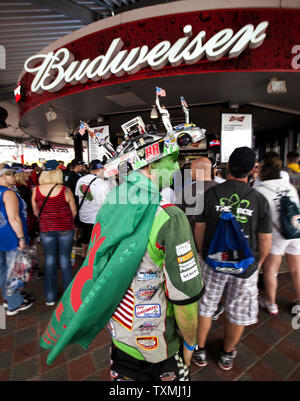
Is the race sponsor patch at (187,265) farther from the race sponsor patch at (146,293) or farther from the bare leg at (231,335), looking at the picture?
the bare leg at (231,335)

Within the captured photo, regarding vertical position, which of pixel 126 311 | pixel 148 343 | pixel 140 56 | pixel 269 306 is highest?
pixel 140 56

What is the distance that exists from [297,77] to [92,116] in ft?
18.7

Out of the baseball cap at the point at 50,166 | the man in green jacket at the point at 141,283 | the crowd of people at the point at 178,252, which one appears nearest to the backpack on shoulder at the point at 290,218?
the crowd of people at the point at 178,252

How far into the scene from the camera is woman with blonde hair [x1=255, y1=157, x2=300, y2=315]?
2.51 meters

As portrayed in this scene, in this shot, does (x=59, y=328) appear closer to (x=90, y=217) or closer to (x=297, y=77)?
(x=90, y=217)

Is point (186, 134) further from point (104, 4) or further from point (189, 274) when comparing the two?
point (104, 4)

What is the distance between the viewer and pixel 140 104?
6328mm

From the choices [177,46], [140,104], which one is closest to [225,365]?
[177,46]

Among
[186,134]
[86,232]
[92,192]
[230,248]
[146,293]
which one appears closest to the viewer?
[146,293]

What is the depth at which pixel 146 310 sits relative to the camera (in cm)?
107

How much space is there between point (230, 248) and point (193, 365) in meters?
1.22

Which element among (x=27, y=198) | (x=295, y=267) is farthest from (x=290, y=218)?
(x=27, y=198)

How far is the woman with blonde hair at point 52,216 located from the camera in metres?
2.88

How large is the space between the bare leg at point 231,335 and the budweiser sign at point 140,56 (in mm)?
4012
